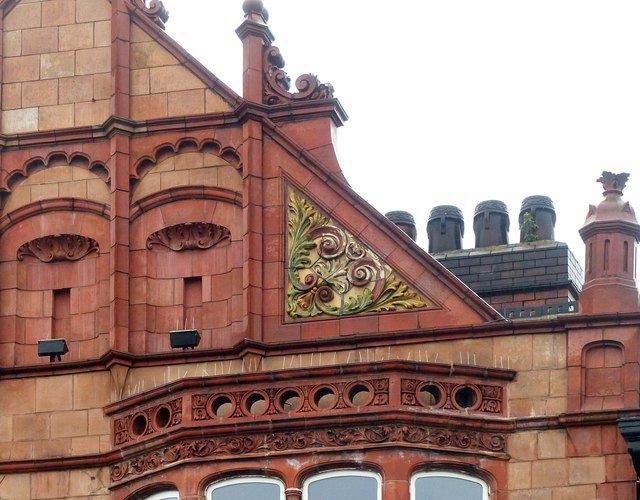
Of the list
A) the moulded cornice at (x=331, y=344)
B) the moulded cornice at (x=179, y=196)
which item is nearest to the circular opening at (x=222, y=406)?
the moulded cornice at (x=331, y=344)

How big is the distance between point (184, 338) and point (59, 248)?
3.08 meters

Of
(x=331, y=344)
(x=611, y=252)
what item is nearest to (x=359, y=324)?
(x=331, y=344)

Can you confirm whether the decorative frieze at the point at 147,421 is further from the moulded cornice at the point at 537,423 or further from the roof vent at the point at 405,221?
the roof vent at the point at 405,221

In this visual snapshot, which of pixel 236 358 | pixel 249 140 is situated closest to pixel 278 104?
pixel 249 140

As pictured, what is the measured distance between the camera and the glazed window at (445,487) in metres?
44.2

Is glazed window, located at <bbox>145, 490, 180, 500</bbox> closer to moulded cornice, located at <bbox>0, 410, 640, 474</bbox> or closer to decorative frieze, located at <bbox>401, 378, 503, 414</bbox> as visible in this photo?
moulded cornice, located at <bbox>0, 410, 640, 474</bbox>

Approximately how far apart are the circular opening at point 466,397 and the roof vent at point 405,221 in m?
14.2

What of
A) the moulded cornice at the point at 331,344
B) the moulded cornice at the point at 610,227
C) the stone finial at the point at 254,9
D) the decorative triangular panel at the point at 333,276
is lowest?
the moulded cornice at the point at 331,344

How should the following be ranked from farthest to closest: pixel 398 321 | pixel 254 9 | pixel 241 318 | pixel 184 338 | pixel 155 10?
pixel 155 10 → pixel 254 9 → pixel 241 318 → pixel 184 338 → pixel 398 321

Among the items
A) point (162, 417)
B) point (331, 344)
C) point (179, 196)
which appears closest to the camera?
point (162, 417)

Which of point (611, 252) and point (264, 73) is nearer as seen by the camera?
point (611, 252)

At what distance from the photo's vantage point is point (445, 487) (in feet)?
145

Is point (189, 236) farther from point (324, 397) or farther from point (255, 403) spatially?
point (324, 397)

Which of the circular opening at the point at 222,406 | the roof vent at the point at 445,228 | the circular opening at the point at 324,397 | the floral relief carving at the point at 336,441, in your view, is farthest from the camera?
the roof vent at the point at 445,228
